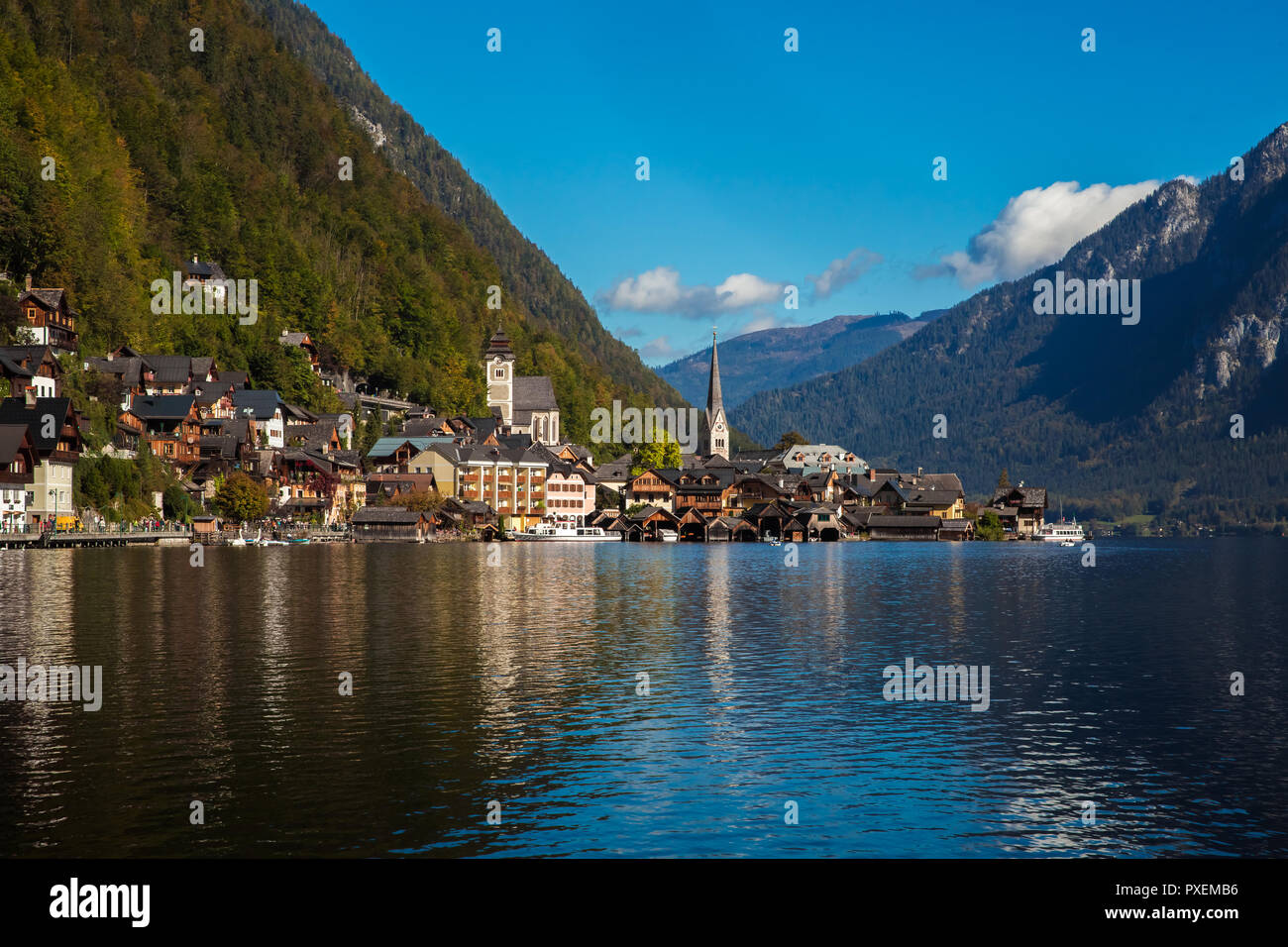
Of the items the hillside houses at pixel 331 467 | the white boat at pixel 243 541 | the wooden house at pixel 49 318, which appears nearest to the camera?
the hillside houses at pixel 331 467

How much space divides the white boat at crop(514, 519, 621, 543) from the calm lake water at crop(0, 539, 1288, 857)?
109014mm

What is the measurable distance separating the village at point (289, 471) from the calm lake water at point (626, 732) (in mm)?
49912

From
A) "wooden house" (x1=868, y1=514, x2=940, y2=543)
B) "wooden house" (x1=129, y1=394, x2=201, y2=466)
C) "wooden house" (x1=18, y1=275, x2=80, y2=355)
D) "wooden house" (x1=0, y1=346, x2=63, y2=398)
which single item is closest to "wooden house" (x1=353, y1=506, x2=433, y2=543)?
"wooden house" (x1=129, y1=394, x2=201, y2=466)

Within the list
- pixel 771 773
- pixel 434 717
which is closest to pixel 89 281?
pixel 434 717

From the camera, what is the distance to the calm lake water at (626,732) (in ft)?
70.5

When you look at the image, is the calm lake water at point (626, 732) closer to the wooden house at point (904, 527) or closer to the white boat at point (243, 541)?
the white boat at point (243, 541)

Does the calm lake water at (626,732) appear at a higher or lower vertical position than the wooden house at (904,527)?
lower

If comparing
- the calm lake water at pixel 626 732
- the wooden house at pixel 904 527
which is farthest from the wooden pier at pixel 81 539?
the wooden house at pixel 904 527

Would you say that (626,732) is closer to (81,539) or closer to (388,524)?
(81,539)

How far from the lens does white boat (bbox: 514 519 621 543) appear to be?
570 ft

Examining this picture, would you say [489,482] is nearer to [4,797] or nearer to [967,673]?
[967,673]

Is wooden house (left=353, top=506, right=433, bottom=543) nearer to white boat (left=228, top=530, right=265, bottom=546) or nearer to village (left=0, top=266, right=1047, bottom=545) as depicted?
village (left=0, top=266, right=1047, bottom=545)
